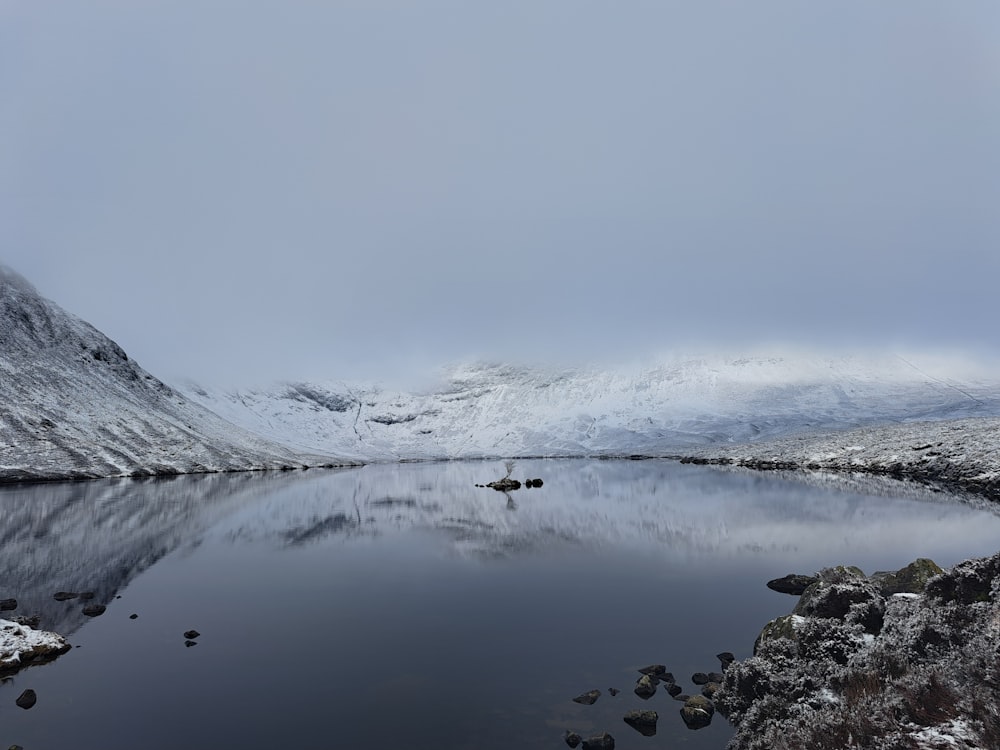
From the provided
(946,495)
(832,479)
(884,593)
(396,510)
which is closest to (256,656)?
(884,593)

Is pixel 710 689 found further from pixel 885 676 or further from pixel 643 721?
pixel 885 676

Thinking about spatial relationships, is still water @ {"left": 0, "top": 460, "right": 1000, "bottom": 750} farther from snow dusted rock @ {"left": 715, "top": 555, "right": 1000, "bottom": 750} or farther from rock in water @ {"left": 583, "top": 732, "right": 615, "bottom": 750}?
snow dusted rock @ {"left": 715, "top": 555, "right": 1000, "bottom": 750}

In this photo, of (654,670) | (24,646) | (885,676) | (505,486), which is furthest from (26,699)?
(505,486)

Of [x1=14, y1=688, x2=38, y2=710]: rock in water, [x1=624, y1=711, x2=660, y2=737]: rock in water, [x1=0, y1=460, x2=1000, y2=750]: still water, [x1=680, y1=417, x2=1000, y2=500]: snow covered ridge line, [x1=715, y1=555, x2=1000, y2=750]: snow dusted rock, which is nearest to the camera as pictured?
[x1=715, y1=555, x2=1000, y2=750]: snow dusted rock

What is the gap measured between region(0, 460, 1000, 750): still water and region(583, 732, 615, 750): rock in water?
0.24m

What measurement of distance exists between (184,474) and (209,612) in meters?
110

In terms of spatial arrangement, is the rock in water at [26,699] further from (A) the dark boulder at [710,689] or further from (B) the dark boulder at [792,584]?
(B) the dark boulder at [792,584]

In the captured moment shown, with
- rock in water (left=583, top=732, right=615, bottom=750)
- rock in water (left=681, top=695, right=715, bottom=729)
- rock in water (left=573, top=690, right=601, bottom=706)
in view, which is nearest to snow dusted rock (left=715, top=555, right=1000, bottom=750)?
rock in water (left=681, top=695, right=715, bottom=729)

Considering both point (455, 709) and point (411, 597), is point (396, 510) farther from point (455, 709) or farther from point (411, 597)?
point (455, 709)

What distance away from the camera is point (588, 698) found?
1538cm

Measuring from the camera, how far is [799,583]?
88.1 ft

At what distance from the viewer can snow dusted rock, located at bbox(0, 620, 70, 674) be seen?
17844 mm

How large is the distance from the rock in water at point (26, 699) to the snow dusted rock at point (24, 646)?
2602mm

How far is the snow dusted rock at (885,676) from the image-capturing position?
1023 centimetres
